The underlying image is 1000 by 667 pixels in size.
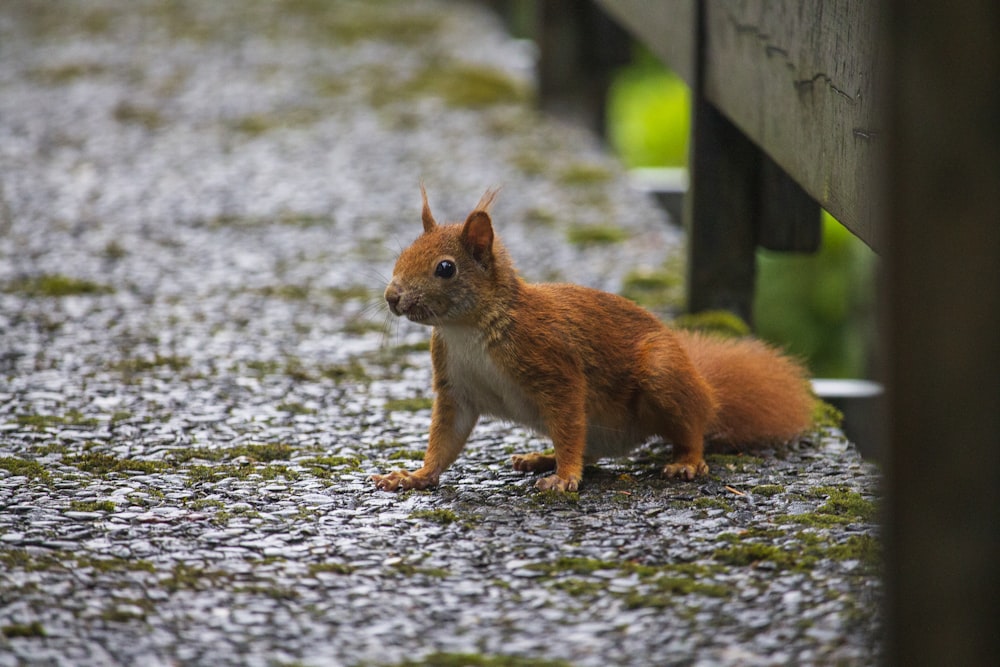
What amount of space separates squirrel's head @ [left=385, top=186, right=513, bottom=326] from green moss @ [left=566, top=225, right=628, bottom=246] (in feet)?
8.52

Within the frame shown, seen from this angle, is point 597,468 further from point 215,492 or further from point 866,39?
point 866,39

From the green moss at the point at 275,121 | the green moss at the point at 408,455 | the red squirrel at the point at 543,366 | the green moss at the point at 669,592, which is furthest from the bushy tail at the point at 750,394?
the green moss at the point at 275,121

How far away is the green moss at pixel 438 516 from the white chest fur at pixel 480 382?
1.01 feet

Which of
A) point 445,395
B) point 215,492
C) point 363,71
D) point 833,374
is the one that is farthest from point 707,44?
point 833,374

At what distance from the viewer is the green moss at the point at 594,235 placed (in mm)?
5777

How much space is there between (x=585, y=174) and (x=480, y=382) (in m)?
3.76

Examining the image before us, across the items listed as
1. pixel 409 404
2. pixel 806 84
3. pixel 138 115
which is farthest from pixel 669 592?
pixel 138 115

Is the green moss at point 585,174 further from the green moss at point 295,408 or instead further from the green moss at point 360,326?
the green moss at point 295,408

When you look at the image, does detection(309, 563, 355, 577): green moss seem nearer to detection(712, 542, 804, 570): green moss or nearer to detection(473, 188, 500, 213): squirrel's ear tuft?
detection(712, 542, 804, 570): green moss

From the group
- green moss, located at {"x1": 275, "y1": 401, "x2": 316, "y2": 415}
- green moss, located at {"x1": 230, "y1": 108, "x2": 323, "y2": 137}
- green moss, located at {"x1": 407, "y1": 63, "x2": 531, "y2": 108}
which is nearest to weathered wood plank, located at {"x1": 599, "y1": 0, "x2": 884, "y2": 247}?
green moss, located at {"x1": 275, "y1": 401, "x2": 316, "y2": 415}

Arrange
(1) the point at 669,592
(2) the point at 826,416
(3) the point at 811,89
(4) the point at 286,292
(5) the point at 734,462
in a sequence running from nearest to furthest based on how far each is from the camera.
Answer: (1) the point at 669,592, (3) the point at 811,89, (5) the point at 734,462, (2) the point at 826,416, (4) the point at 286,292

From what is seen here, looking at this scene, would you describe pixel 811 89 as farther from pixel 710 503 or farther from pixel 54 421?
pixel 54 421

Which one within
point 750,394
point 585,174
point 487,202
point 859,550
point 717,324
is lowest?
point 859,550

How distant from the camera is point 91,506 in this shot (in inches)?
120
